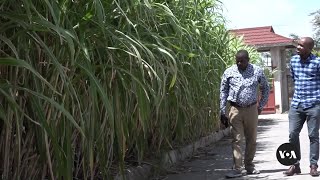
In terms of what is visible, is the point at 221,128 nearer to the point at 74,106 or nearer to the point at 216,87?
the point at 216,87

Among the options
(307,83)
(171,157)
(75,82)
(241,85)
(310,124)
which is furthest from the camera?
(171,157)

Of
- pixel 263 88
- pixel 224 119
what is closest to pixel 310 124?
pixel 263 88

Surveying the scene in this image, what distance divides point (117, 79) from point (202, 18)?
370cm

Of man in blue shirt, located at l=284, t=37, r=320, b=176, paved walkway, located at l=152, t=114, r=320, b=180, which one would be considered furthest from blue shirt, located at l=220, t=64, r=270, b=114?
paved walkway, located at l=152, t=114, r=320, b=180

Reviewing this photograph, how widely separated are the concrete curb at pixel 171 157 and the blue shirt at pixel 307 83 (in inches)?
63.4

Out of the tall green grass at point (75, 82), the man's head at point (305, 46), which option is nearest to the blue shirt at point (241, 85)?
the man's head at point (305, 46)

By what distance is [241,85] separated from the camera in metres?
6.25

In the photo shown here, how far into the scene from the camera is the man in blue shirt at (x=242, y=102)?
246 inches

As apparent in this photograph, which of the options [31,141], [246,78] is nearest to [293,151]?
[246,78]

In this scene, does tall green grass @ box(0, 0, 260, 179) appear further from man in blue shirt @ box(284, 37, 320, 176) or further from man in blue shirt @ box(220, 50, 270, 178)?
man in blue shirt @ box(284, 37, 320, 176)

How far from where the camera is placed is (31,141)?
320 centimetres

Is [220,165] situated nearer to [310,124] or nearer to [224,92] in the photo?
[224,92]

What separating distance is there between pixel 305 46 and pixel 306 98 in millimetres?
581

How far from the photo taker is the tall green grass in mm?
2631
